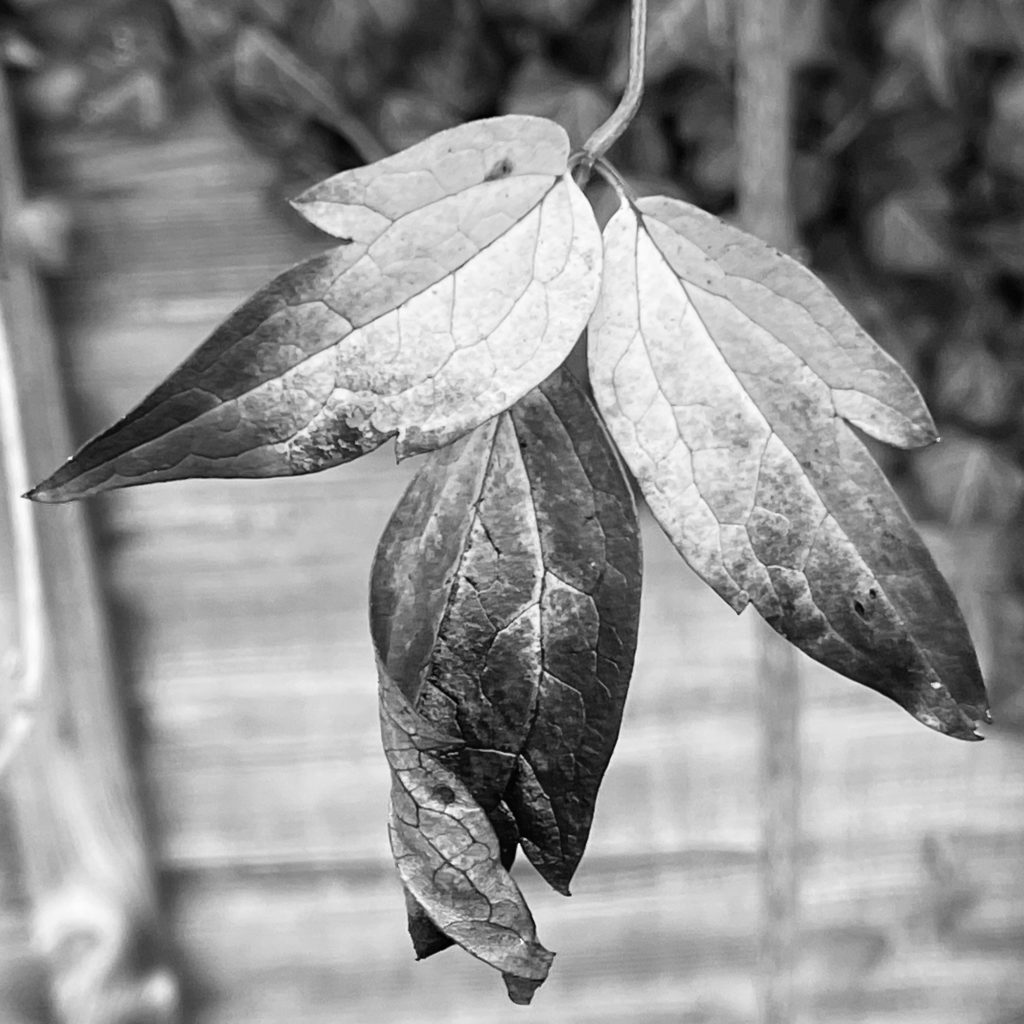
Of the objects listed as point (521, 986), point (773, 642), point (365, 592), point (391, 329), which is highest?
point (391, 329)

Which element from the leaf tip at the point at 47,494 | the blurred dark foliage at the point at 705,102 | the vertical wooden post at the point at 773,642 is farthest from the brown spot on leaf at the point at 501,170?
the blurred dark foliage at the point at 705,102

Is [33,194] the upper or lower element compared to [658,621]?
upper

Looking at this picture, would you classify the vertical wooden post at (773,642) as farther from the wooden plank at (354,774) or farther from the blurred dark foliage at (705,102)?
the wooden plank at (354,774)

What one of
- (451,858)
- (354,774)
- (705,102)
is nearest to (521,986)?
(451,858)

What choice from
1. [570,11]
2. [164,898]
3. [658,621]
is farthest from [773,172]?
[164,898]

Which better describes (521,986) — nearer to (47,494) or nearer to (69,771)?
(47,494)

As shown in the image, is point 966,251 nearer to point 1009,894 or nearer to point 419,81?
point 419,81

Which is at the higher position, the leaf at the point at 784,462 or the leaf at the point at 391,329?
the leaf at the point at 391,329
